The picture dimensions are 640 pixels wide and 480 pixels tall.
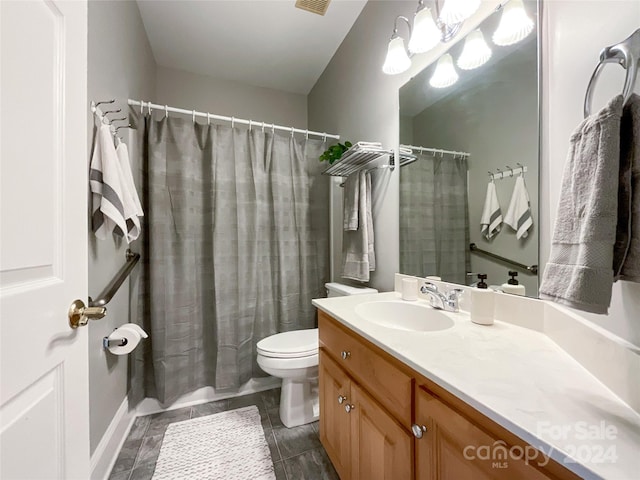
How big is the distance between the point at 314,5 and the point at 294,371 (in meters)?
2.38

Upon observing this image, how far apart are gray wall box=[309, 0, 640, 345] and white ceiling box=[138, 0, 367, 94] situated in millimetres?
271

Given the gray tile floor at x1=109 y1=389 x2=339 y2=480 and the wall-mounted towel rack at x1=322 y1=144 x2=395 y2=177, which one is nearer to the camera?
the gray tile floor at x1=109 y1=389 x2=339 y2=480

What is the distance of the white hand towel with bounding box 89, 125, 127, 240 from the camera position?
3.55ft

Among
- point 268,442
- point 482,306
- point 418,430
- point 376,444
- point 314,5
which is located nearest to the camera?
point 418,430

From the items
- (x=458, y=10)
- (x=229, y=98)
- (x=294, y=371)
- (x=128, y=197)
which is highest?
(x=229, y=98)

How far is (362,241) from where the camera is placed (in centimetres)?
168

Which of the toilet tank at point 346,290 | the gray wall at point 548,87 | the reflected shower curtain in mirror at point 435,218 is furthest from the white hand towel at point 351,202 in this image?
the toilet tank at point 346,290

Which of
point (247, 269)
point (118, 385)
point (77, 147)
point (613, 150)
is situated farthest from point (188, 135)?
point (613, 150)

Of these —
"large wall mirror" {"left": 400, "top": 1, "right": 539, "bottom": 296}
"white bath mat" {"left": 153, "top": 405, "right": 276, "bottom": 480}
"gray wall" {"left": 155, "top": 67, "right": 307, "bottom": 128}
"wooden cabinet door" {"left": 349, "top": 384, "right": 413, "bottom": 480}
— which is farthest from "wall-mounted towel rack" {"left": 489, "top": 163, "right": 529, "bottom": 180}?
"gray wall" {"left": 155, "top": 67, "right": 307, "bottom": 128}

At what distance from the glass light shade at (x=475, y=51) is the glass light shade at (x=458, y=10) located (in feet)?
0.30

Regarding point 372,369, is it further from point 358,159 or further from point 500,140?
point 358,159

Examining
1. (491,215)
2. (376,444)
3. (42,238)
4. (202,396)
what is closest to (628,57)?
(491,215)

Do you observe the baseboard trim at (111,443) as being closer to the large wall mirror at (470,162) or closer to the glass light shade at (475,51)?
the large wall mirror at (470,162)

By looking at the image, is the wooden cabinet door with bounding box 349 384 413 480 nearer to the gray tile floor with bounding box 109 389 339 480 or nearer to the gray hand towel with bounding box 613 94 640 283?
the gray tile floor with bounding box 109 389 339 480
